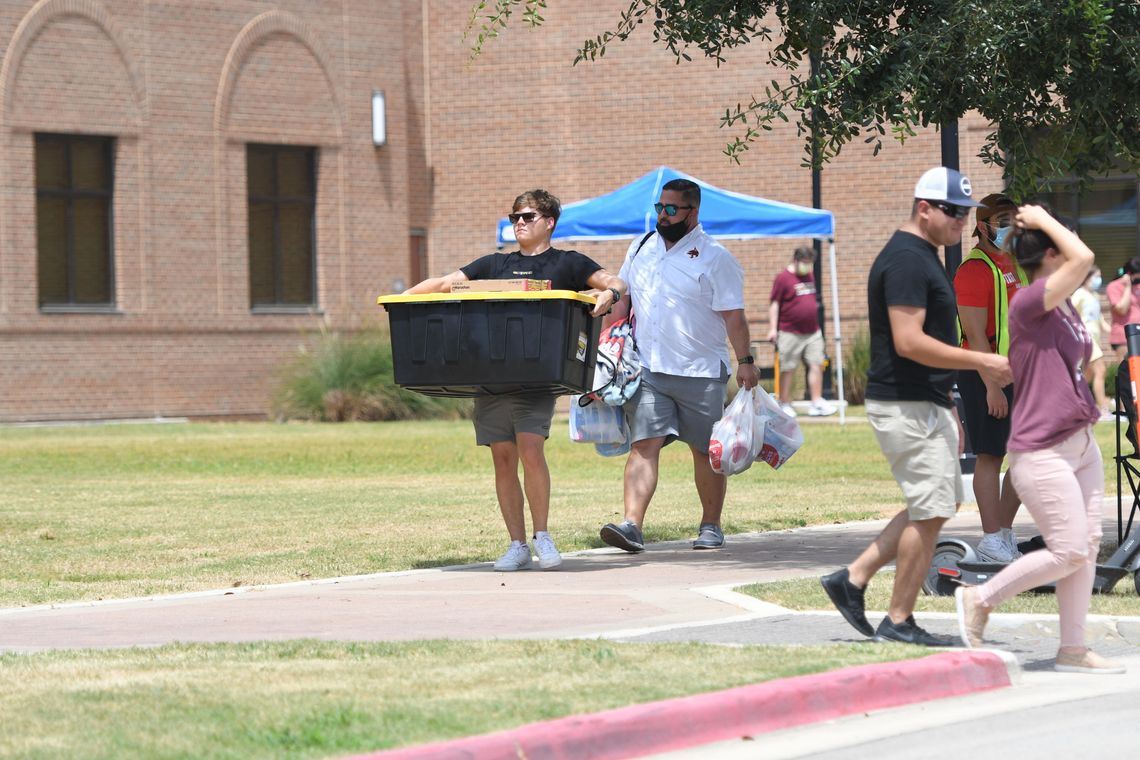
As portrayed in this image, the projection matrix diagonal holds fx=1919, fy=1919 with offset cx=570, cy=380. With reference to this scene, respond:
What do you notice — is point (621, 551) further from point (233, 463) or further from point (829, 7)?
point (233, 463)

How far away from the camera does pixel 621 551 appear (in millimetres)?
11336

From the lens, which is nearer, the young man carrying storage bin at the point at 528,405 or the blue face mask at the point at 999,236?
the blue face mask at the point at 999,236

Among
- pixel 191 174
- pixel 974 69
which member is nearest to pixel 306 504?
pixel 974 69

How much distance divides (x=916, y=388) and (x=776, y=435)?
12.2 feet

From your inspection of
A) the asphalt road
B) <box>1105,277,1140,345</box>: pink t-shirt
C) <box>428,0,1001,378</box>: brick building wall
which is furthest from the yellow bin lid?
<box>428,0,1001,378</box>: brick building wall

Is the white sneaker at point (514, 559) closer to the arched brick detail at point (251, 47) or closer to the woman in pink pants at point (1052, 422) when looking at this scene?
the woman in pink pants at point (1052, 422)

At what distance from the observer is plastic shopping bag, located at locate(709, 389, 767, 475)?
10852 millimetres

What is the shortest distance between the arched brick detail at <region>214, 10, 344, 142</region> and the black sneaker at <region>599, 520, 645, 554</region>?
1907cm

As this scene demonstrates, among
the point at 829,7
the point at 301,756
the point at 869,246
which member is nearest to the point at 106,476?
the point at 829,7

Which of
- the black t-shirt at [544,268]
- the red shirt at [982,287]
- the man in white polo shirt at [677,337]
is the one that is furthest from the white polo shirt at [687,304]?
the red shirt at [982,287]

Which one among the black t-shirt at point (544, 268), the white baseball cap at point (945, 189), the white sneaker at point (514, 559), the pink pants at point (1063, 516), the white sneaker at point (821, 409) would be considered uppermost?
the white baseball cap at point (945, 189)

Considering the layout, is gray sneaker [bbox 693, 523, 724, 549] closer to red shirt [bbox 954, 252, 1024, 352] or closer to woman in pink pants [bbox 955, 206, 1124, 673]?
red shirt [bbox 954, 252, 1024, 352]

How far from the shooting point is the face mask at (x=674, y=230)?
11094 mm

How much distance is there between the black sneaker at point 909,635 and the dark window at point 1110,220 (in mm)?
21354
